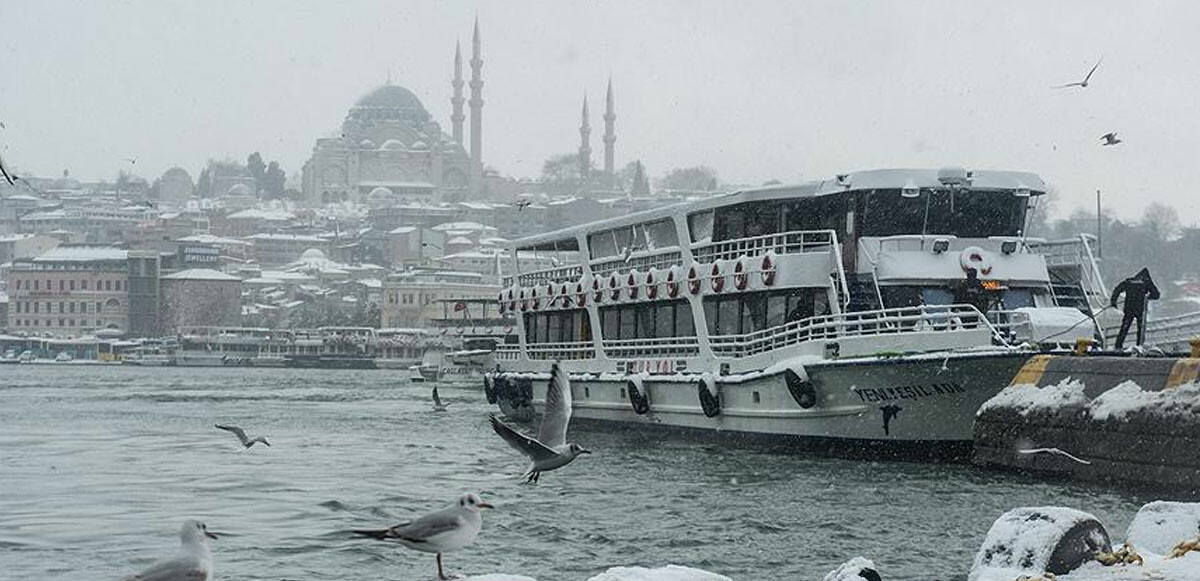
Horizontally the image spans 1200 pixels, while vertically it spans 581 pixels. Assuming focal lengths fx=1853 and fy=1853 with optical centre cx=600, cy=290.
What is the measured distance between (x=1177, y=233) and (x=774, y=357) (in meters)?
124

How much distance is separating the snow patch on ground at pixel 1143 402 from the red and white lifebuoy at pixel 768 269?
7489 mm

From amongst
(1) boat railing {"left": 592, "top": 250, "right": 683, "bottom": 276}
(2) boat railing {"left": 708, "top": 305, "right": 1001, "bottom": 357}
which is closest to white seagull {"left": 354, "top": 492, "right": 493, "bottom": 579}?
(2) boat railing {"left": 708, "top": 305, "right": 1001, "bottom": 357}

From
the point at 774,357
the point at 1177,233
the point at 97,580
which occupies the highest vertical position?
the point at 1177,233

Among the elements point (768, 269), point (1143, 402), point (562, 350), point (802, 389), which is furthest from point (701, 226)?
point (1143, 402)

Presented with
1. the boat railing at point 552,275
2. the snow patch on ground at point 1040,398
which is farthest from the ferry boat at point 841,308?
the boat railing at point 552,275

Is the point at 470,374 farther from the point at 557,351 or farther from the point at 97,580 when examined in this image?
the point at 97,580

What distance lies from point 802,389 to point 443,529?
14.2 m

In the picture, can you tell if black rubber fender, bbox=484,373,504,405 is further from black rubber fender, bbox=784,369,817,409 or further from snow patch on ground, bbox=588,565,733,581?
snow patch on ground, bbox=588,565,733,581

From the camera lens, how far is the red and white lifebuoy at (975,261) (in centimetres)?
2539

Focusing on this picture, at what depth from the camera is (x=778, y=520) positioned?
1823 cm

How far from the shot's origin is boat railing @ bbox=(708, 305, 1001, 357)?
23.2 m

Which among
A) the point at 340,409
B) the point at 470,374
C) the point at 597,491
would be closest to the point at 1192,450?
the point at 597,491

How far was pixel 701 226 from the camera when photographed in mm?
29266

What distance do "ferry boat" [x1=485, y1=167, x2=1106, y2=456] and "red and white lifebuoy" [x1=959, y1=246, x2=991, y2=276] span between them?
0.03m
